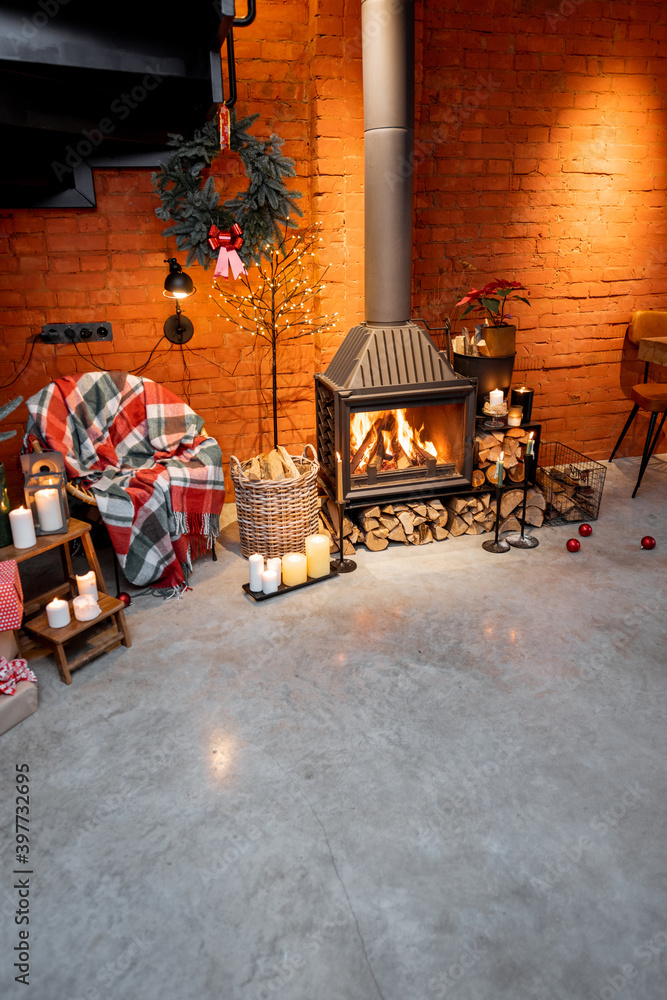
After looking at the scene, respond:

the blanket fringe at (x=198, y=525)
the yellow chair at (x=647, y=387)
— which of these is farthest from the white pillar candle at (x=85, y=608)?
the yellow chair at (x=647, y=387)

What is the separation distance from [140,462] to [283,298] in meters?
1.14

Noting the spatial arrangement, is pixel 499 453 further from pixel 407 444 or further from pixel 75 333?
pixel 75 333

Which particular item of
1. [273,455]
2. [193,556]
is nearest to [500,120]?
[273,455]

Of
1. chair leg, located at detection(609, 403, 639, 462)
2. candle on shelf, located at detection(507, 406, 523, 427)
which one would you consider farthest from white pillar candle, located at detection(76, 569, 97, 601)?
chair leg, located at detection(609, 403, 639, 462)

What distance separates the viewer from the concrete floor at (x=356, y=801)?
1.41m

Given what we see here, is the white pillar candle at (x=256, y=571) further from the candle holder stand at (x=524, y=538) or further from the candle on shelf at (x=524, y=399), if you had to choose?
the candle on shelf at (x=524, y=399)

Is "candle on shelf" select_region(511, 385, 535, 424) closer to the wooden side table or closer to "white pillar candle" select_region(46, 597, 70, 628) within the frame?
the wooden side table

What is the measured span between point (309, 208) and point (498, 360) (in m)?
1.22

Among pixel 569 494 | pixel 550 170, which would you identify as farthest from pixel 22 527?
pixel 550 170

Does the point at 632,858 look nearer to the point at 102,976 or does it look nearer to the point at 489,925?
the point at 489,925

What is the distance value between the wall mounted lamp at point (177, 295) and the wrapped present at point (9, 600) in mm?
1525

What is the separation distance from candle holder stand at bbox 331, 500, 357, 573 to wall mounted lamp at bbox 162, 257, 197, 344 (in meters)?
1.17

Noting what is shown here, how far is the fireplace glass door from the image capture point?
321 centimetres

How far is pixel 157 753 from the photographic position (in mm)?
1994
